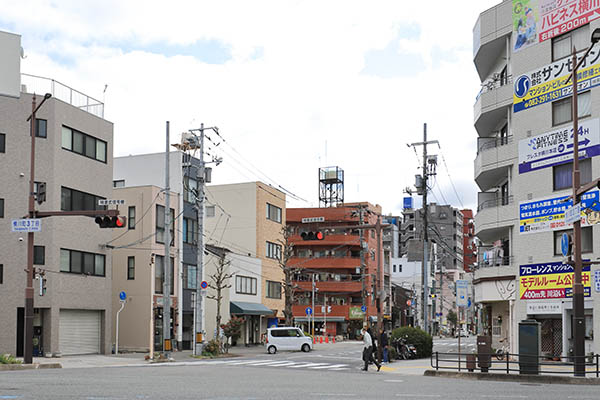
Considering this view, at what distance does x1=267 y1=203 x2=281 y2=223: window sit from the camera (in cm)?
6675

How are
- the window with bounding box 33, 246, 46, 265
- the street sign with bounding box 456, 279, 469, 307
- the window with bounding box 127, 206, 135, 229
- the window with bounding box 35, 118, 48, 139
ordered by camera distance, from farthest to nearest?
1. the window with bounding box 127, 206, 135, 229
2. the window with bounding box 35, 118, 48, 139
3. the window with bounding box 33, 246, 46, 265
4. the street sign with bounding box 456, 279, 469, 307

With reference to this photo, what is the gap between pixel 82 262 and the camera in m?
39.7

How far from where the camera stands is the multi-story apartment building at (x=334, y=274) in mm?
85250

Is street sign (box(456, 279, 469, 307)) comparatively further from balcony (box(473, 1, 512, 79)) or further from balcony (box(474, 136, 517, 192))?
balcony (box(473, 1, 512, 79))

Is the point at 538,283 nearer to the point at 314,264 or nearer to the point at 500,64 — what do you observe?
the point at 500,64

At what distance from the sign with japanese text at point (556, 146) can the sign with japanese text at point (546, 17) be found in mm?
4851

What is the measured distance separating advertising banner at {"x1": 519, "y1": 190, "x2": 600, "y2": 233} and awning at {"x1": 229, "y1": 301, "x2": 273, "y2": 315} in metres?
27.1

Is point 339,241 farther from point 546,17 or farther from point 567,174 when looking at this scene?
point 546,17

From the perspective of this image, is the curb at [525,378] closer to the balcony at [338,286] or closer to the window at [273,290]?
the window at [273,290]

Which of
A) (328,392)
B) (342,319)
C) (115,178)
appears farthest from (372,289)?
(328,392)

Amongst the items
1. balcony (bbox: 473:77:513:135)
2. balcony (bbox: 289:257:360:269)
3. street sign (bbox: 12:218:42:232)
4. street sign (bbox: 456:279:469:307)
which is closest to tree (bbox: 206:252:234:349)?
street sign (bbox: 12:218:42:232)

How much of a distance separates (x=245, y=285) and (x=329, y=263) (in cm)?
2693

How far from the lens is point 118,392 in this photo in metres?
15.0

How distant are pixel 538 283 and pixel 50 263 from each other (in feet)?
81.9
